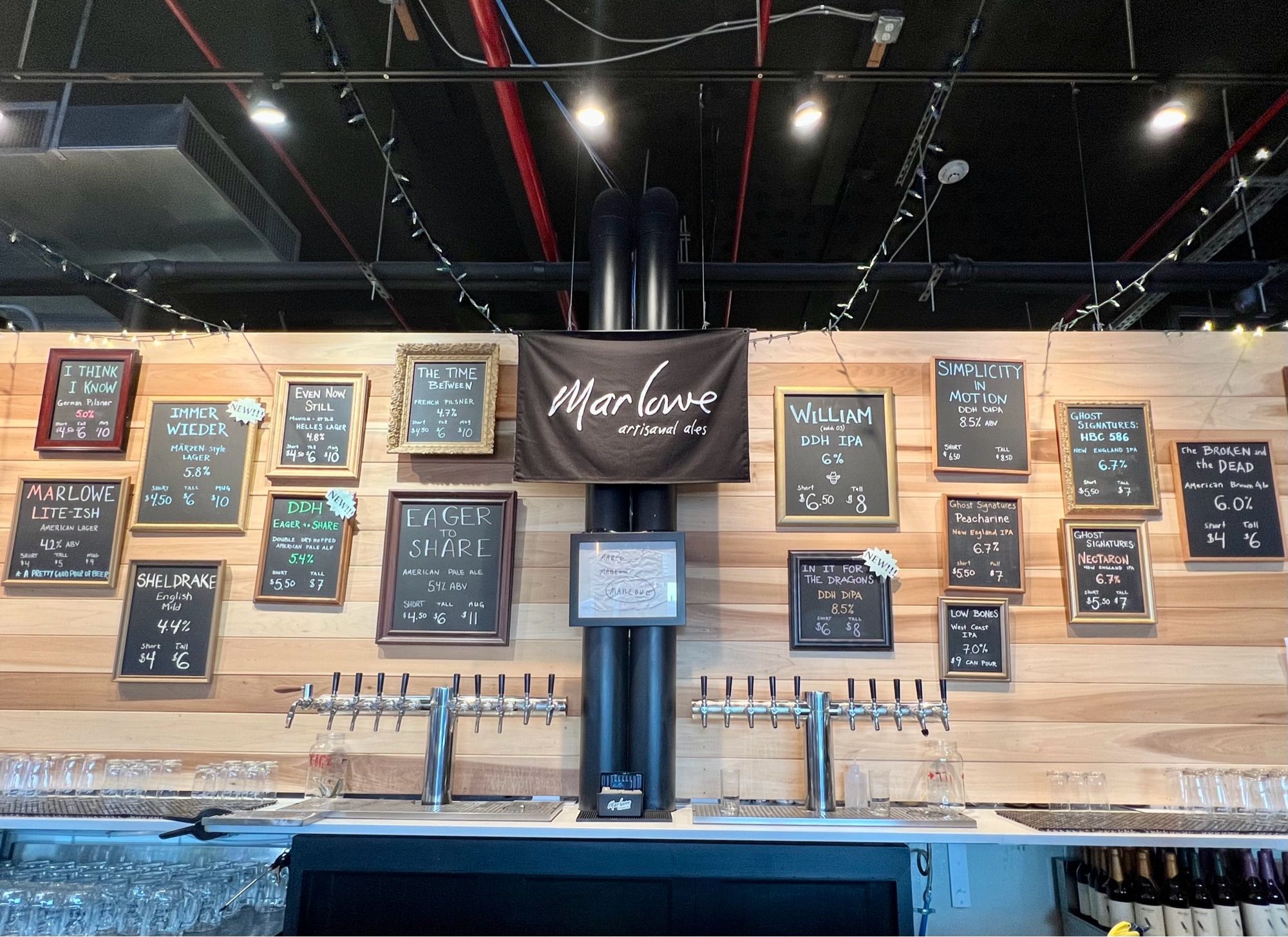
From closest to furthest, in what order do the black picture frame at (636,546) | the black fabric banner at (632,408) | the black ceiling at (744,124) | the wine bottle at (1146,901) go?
the wine bottle at (1146,901)
the black picture frame at (636,546)
the black fabric banner at (632,408)
the black ceiling at (744,124)

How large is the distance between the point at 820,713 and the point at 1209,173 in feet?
11.0

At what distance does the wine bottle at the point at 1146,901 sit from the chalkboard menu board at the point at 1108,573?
69 cm

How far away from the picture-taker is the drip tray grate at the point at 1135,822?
2.06m

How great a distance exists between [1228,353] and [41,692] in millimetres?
4133

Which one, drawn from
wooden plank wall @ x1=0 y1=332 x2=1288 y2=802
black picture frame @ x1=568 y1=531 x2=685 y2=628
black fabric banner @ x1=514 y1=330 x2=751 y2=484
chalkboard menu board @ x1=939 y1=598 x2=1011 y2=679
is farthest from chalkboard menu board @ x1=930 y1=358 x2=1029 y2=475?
black picture frame @ x1=568 y1=531 x2=685 y2=628

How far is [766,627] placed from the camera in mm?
2662

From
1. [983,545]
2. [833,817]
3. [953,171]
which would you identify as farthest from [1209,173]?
[833,817]

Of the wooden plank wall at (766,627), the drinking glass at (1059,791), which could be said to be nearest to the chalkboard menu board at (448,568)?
the wooden plank wall at (766,627)

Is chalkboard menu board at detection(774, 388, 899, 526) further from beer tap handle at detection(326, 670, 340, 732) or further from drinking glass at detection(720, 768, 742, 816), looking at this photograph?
beer tap handle at detection(326, 670, 340, 732)

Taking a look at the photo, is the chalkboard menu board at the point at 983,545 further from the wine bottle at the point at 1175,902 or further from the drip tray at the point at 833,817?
the wine bottle at the point at 1175,902

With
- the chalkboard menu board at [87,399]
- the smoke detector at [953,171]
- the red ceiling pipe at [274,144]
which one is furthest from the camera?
the smoke detector at [953,171]

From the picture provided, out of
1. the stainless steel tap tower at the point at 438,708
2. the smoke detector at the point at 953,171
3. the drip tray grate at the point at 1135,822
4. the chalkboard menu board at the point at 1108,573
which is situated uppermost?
the smoke detector at the point at 953,171

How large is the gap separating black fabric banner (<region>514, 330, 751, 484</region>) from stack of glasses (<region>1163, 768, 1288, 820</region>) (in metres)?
1.60

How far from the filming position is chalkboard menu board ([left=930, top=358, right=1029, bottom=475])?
273cm
